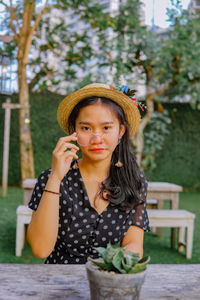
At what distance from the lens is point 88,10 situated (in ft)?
24.8

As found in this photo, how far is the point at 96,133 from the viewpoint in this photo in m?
1.29

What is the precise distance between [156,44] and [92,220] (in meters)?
7.39

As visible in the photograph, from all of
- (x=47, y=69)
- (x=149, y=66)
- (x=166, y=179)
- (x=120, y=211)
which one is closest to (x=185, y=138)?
(x=166, y=179)

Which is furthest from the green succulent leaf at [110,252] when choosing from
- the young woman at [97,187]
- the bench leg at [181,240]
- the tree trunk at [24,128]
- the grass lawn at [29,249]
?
the tree trunk at [24,128]

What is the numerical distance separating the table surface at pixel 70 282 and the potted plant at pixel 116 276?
0.51 feet

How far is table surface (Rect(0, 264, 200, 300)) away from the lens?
86 cm

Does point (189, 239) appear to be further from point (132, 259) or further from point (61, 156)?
point (132, 259)

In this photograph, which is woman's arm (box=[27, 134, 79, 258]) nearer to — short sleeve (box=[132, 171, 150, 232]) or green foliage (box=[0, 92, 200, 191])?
short sleeve (box=[132, 171, 150, 232])

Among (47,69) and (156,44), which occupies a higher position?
(156,44)

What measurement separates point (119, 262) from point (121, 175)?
817 millimetres

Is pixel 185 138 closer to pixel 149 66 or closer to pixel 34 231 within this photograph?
pixel 149 66

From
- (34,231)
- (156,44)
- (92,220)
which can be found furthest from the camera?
(156,44)

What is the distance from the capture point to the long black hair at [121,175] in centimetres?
142

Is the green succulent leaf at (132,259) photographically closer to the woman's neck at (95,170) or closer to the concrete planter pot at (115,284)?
the concrete planter pot at (115,284)
